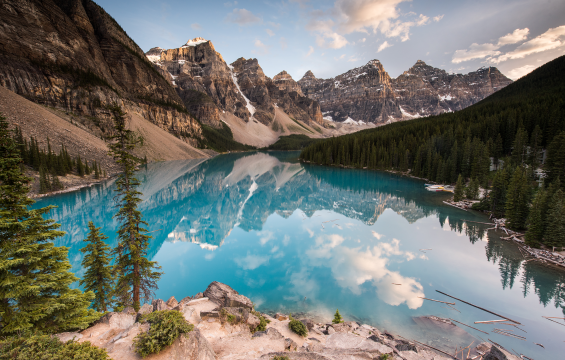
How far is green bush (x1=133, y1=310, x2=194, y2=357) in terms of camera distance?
17.9ft

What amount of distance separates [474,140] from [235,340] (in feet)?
186

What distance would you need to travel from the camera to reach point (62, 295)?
19.9 feet

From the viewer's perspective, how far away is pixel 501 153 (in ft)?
153

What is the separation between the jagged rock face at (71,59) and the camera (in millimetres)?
59481

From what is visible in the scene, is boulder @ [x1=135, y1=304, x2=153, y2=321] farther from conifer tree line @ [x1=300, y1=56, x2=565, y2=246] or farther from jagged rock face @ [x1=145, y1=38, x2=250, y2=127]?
jagged rock face @ [x1=145, y1=38, x2=250, y2=127]

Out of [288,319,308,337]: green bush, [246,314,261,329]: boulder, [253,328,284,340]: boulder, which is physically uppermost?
[253,328,284,340]: boulder

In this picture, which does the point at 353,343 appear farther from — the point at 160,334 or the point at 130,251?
the point at 130,251

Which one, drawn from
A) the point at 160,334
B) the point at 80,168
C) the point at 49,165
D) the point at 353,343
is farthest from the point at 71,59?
the point at 353,343

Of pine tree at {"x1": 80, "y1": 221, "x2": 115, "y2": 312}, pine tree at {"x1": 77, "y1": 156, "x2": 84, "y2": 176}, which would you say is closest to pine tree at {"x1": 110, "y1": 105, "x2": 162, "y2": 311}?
pine tree at {"x1": 80, "y1": 221, "x2": 115, "y2": 312}

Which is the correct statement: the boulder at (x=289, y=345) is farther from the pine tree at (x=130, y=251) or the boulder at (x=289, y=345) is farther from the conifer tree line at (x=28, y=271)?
the pine tree at (x=130, y=251)

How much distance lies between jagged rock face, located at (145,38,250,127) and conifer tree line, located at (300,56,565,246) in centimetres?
11291

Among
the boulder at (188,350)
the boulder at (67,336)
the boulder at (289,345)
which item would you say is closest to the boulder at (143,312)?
the boulder at (67,336)

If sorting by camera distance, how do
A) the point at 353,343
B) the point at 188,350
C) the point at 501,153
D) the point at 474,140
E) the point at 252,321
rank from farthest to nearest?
the point at 501,153
the point at 474,140
the point at 252,321
the point at 353,343
the point at 188,350

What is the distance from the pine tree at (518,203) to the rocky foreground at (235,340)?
19017mm
